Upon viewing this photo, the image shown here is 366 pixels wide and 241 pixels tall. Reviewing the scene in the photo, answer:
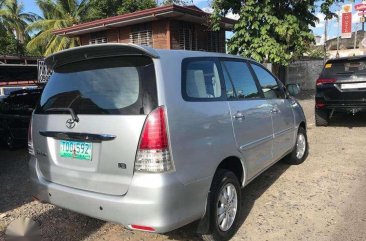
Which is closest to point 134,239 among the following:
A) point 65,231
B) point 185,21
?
point 65,231

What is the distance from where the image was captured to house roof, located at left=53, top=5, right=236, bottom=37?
13.8 metres

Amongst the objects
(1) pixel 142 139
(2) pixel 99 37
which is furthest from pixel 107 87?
(2) pixel 99 37

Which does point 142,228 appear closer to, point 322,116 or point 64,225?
point 64,225

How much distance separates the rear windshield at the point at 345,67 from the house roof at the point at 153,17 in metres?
6.02

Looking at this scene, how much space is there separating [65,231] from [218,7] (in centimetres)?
1100

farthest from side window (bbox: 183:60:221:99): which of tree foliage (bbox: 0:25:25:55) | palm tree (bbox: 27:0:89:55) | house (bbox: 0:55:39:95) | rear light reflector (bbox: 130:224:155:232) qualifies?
tree foliage (bbox: 0:25:25:55)

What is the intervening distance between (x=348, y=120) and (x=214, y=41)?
28.4 feet

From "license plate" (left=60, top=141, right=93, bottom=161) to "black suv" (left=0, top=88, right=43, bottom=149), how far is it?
5.25m

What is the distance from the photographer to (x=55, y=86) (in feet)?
12.2

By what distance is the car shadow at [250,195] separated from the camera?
3871mm

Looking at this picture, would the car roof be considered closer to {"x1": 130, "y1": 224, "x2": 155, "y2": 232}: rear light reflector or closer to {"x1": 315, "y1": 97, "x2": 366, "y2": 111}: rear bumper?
{"x1": 130, "y1": 224, "x2": 155, "y2": 232}: rear light reflector

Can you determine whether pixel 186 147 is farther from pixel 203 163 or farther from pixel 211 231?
pixel 211 231

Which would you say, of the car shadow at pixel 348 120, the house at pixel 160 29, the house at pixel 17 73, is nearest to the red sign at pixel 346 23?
the house at pixel 160 29

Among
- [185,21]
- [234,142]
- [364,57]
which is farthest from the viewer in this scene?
[185,21]
